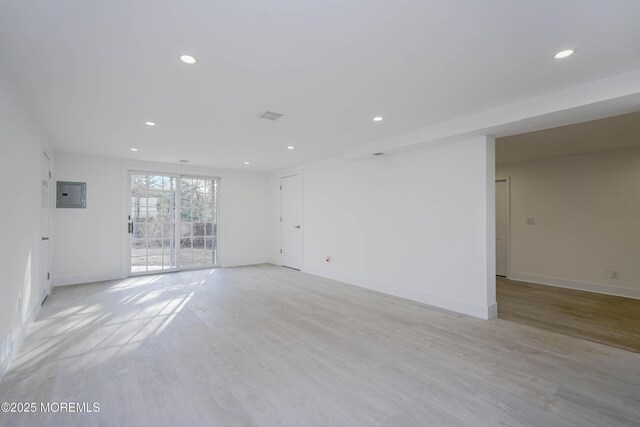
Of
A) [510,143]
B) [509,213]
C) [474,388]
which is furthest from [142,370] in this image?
[509,213]

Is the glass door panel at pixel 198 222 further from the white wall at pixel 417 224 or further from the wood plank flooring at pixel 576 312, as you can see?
the wood plank flooring at pixel 576 312

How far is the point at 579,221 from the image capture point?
5.14m

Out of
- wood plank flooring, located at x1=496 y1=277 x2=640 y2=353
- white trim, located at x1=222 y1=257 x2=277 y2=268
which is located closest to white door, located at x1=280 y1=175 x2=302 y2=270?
white trim, located at x1=222 y1=257 x2=277 y2=268

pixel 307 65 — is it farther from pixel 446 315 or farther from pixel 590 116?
pixel 446 315

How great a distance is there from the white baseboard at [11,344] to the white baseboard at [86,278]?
229 cm

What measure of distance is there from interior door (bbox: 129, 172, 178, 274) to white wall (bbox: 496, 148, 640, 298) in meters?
7.13

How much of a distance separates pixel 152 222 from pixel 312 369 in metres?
5.19

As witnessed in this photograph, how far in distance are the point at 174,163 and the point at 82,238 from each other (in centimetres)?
217

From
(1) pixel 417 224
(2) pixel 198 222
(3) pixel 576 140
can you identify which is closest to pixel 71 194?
(2) pixel 198 222

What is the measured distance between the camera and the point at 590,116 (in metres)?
2.84

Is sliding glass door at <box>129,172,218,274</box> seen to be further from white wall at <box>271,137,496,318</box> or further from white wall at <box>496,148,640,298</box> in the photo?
white wall at <box>496,148,640,298</box>

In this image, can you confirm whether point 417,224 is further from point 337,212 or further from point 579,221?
point 579,221

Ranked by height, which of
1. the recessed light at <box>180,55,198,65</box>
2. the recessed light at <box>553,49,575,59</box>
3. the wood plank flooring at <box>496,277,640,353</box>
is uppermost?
the recessed light at <box>553,49,575,59</box>

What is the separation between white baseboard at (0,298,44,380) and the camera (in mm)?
2295
